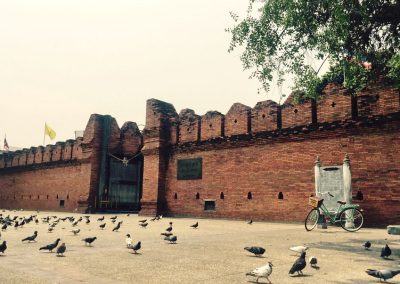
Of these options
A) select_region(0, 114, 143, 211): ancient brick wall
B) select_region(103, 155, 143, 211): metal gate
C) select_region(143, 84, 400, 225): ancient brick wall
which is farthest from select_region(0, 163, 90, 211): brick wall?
select_region(143, 84, 400, 225): ancient brick wall

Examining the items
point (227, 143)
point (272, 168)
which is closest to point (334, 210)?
point (272, 168)

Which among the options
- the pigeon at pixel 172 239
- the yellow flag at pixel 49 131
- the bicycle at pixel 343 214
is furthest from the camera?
the yellow flag at pixel 49 131

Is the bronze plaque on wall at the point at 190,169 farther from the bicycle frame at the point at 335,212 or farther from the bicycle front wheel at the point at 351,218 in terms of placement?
the bicycle front wheel at the point at 351,218

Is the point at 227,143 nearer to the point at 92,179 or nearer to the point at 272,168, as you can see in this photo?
the point at 272,168

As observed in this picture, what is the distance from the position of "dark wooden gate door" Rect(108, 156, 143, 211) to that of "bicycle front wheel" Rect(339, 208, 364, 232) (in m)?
15.2

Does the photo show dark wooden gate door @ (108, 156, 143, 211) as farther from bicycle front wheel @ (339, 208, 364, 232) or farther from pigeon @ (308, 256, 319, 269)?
pigeon @ (308, 256, 319, 269)

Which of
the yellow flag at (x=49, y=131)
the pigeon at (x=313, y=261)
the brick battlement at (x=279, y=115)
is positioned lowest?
the pigeon at (x=313, y=261)

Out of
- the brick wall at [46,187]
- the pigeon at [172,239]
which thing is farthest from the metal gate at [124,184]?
the pigeon at [172,239]

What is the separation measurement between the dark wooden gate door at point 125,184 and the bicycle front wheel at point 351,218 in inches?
599

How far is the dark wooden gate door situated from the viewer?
73.3ft

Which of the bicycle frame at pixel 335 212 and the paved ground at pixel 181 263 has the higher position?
the bicycle frame at pixel 335 212

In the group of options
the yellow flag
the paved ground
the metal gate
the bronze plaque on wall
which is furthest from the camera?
the yellow flag

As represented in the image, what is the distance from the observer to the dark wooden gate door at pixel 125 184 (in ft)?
73.3

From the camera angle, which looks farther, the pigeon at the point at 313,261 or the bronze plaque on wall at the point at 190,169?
the bronze plaque on wall at the point at 190,169
